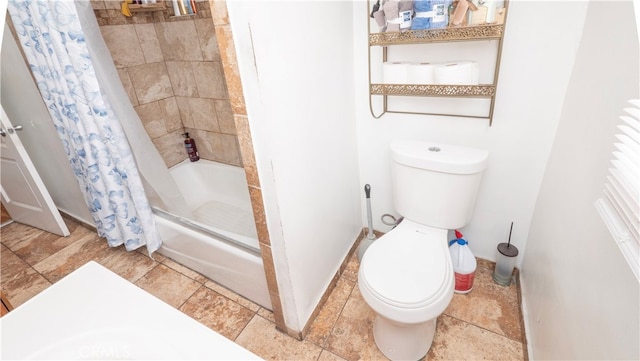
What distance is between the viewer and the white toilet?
110 centimetres

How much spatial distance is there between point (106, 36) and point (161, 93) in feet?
1.45

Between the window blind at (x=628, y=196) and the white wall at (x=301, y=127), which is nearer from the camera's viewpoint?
the window blind at (x=628, y=196)

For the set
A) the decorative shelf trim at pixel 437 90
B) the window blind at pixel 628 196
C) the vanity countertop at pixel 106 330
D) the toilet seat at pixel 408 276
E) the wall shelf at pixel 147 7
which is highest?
the wall shelf at pixel 147 7

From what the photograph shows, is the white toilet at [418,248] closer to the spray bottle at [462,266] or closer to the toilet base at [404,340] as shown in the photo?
the toilet base at [404,340]

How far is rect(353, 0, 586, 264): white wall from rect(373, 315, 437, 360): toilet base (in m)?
0.69

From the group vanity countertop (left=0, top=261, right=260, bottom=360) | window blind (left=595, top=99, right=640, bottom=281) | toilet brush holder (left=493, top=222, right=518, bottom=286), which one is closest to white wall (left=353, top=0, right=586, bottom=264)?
toilet brush holder (left=493, top=222, right=518, bottom=286)

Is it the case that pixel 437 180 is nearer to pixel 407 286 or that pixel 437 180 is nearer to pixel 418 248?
pixel 418 248

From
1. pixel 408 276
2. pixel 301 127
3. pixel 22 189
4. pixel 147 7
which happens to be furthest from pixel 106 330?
pixel 22 189

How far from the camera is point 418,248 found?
4.32ft

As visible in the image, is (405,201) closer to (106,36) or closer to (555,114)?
(555,114)

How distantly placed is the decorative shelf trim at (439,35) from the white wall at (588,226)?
0.99 feet

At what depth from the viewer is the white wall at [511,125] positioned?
1141 millimetres

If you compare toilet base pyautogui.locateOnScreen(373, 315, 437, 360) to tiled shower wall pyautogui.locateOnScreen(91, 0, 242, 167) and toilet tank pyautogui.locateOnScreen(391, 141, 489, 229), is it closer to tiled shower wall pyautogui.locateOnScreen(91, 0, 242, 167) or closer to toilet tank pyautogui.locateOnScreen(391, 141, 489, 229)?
toilet tank pyautogui.locateOnScreen(391, 141, 489, 229)

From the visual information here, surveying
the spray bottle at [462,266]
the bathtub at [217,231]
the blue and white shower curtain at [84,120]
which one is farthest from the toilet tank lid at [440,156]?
the blue and white shower curtain at [84,120]
